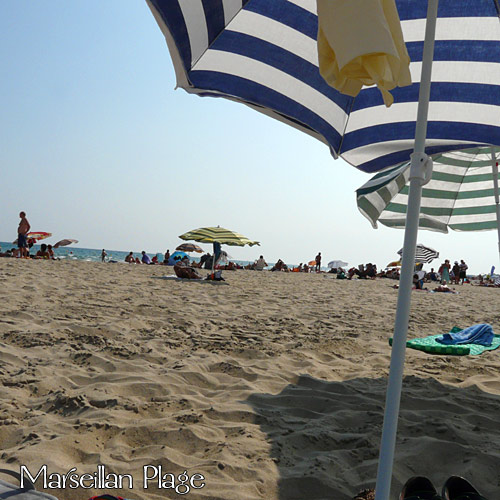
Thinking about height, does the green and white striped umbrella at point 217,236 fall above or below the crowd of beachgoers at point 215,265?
above

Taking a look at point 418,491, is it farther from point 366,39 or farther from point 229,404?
point 366,39

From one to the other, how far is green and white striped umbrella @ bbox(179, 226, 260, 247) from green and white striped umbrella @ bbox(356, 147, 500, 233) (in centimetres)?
1084

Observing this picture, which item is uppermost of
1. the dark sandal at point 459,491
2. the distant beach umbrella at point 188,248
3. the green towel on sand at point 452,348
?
the distant beach umbrella at point 188,248

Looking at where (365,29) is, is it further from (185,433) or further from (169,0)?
(185,433)

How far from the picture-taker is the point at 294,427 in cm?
254

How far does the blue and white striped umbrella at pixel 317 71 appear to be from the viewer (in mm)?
2637

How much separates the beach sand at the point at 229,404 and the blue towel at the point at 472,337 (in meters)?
0.19

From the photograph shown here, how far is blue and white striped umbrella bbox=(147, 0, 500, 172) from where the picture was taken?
2637 millimetres

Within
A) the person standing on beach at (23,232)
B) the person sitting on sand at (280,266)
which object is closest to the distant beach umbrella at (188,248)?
the person sitting on sand at (280,266)

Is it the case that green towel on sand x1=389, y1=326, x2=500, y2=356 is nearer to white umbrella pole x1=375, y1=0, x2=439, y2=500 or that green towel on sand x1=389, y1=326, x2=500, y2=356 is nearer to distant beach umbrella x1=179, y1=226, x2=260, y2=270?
white umbrella pole x1=375, y1=0, x2=439, y2=500

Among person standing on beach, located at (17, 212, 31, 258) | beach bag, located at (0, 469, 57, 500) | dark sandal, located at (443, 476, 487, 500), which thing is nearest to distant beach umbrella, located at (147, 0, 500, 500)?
dark sandal, located at (443, 476, 487, 500)

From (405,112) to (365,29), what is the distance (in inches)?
81.1

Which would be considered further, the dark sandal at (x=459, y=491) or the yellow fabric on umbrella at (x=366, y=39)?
the dark sandal at (x=459, y=491)

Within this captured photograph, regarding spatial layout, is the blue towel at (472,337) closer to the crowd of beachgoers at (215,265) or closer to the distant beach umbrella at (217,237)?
the crowd of beachgoers at (215,265)
